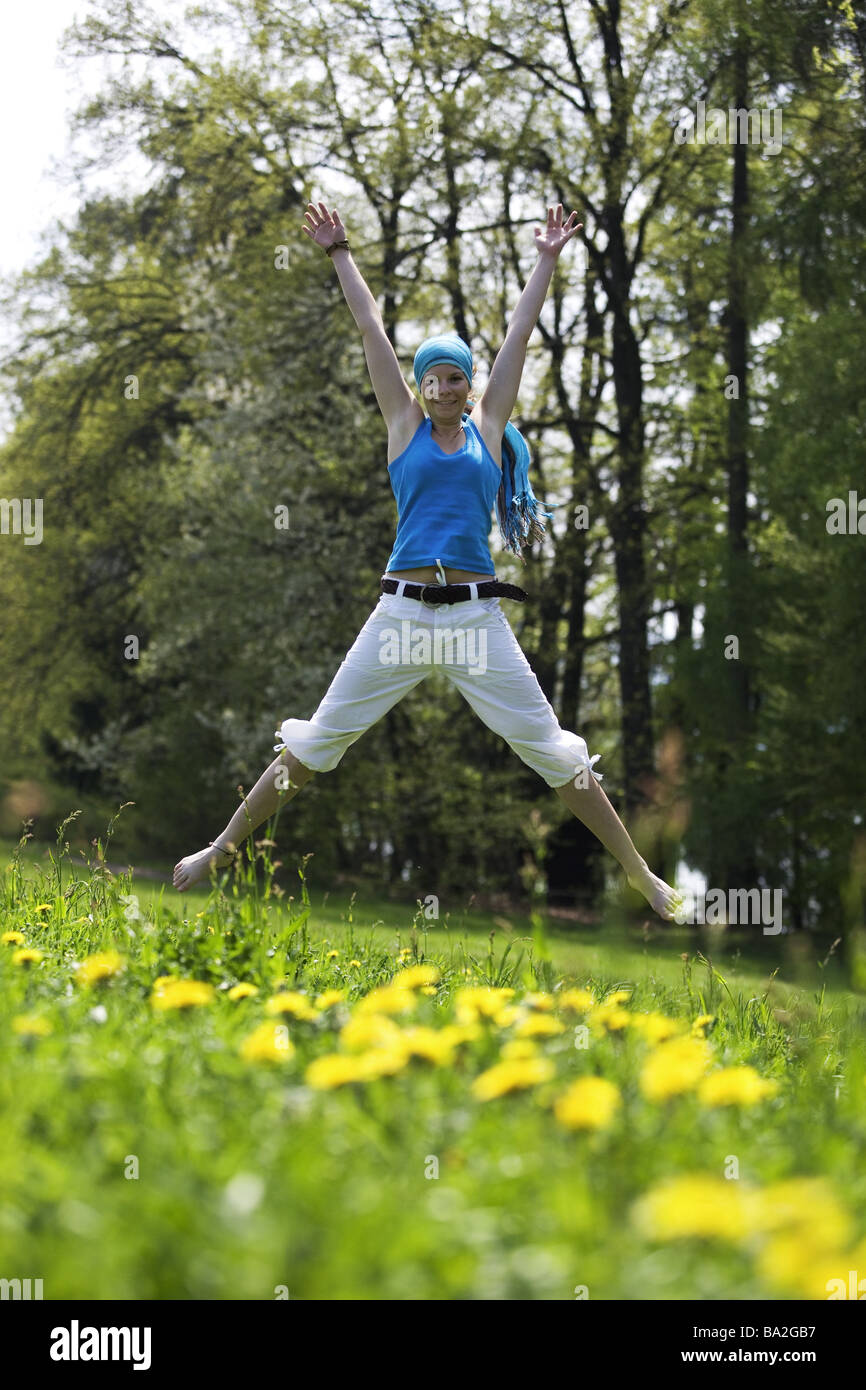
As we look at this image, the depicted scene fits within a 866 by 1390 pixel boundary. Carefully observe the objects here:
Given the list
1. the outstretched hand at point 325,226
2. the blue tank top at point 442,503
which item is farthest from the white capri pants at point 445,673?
the outstretched hand at point 325,226

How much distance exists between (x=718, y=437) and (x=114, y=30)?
9.83 meters

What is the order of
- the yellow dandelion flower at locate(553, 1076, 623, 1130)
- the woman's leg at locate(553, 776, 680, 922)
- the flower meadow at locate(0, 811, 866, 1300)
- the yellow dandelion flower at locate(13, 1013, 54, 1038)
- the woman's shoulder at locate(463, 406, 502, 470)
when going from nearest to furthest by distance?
the flower meadow at locate(0, 811, 866, 1300) < the yellow dandelion flower at locate(553, 1076, 623, 1130) < the yellow dandelion flower at locate(13, 1013, 54, 1038) < the woman's leg at locate(553, 776, 680, 922) < the woman's shoulder at locate(463, 406, 502, 470)

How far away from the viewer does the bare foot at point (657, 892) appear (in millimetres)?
4395

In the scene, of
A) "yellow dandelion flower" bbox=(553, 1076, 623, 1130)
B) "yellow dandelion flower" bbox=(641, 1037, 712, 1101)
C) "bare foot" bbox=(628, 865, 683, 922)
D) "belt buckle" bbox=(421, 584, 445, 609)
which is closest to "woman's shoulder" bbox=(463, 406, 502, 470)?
"belt buckle" bbox=(421, 584, 445, 609)

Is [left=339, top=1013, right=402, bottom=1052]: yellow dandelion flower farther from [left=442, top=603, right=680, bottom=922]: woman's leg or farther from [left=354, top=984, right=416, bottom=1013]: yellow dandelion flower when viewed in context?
[left=442, top=603, right=680, bottom=922]: woman's leg

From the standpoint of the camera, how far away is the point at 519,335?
4574mm

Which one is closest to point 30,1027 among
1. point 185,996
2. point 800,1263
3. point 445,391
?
point 185,996

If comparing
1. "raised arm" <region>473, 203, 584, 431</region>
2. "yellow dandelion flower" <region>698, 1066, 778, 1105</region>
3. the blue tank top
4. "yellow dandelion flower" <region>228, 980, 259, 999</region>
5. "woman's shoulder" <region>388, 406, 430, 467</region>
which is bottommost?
"yellow dandelion flower" <region>698, 1066, 778, 1105</region>

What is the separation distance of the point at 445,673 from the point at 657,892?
1019 millimetres

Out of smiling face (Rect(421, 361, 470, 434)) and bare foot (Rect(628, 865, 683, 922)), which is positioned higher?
smiling face (Rect(421, 361, 470, 434))

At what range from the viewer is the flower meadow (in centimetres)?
152

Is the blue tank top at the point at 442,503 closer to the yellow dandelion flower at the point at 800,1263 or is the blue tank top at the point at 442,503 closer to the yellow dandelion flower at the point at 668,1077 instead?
the yellow dandelion flower at the point at 668,1077

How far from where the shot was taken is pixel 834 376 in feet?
47.9

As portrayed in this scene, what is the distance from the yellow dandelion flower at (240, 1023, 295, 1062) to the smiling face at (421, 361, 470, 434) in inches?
103
